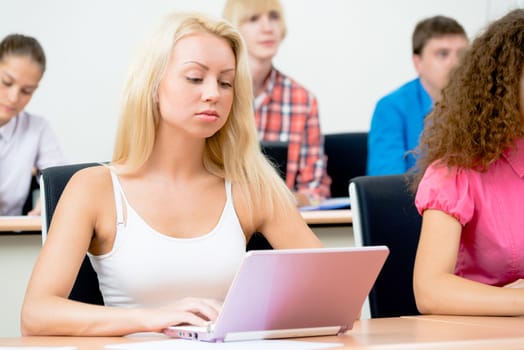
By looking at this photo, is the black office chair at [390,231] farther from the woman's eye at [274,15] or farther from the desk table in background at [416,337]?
the woman's eye at [274,15]

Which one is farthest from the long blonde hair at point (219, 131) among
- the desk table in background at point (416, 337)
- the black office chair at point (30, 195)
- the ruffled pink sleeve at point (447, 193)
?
the black office chair at point (30, 195)

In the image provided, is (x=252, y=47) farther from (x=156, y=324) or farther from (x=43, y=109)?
(x=156, y=324)

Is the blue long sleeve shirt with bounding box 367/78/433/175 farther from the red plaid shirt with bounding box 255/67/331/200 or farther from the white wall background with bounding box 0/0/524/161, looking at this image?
the white wall background with bounding box 0/0/524/161

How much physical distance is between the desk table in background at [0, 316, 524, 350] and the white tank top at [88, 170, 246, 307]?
27 cm

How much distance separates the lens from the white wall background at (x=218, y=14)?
4.49m

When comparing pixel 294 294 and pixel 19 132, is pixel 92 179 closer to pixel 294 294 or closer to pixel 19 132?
pixel 294 294

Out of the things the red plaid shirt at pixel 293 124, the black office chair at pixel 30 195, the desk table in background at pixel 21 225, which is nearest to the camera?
the desk table in background at pixel 21 225

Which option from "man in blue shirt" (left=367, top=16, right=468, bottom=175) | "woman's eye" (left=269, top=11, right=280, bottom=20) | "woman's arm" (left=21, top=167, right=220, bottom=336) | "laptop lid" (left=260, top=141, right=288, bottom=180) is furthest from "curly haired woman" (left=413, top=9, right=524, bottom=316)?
"woman's eye" (left=269, top=11, right=280, bottom=20)

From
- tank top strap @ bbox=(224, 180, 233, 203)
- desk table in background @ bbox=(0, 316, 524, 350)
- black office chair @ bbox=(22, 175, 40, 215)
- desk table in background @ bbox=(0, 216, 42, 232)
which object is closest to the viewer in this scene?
desk table in background @ bbox=(0, 316, 524, 350)

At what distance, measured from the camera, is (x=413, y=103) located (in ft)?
12.2

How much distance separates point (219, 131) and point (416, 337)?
0.66 metres

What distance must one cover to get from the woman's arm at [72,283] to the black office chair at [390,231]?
1.63ft

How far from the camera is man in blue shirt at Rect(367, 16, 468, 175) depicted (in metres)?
3.62

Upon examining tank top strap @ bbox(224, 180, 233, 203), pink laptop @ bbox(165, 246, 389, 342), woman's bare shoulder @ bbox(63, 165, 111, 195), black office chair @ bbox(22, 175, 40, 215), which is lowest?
black office chair @ bbox(22, 175, 40, 215)
